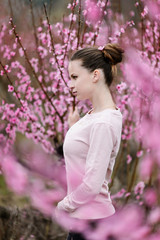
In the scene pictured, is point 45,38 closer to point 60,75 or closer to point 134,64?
point 60,75

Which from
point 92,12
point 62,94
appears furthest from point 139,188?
point 92,12

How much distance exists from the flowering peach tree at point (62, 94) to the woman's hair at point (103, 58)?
33.3 inches

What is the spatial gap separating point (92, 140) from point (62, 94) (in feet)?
5.27

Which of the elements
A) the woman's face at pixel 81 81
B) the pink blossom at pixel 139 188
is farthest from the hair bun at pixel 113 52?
the pink blossom at pixel 139 188

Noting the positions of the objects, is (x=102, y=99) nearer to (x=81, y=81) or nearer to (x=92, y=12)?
(x=81, y=81)

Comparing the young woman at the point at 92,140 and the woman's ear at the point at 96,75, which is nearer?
the young woman at the point at 92,140

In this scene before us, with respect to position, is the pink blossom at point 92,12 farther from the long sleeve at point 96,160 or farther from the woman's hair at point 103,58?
the long sleeve at point 96,160

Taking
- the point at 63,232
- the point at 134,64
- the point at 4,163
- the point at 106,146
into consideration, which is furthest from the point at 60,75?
the point at 63,232

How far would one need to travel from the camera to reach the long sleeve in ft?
3.91

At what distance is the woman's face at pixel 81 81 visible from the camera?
131 cm

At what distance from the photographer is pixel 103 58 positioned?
4.42ft

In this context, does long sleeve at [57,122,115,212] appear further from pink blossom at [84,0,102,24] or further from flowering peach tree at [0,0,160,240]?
pink blossom at [84,0,102,24]

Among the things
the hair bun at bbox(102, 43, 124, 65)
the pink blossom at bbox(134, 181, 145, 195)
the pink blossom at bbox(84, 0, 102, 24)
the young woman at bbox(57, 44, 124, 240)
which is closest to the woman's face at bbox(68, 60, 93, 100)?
the young woman at bbox(57, 44, 124, 240)

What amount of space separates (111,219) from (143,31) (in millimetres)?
1873
